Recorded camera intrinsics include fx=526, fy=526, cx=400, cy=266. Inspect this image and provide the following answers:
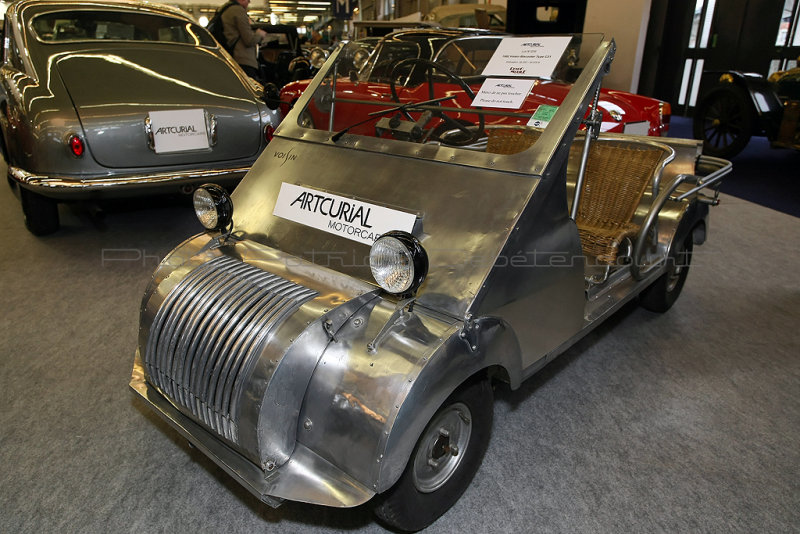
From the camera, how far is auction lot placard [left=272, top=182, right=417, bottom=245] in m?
1.80

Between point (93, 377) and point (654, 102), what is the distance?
191 inches

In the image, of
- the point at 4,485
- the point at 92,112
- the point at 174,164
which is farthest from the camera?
the point at 174,164

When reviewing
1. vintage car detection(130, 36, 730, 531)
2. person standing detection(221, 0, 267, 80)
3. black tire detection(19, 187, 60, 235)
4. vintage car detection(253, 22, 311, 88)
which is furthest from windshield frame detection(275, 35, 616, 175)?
vintage car detection(253, 22, 311, 88)

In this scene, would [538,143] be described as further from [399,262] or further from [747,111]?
[747,111]

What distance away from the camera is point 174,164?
Result: 3.81 metres

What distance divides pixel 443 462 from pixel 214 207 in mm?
1236

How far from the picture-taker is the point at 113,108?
362cm

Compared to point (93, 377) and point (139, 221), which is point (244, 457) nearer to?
point (93, 377)

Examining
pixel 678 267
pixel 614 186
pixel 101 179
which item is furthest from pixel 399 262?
pixel 101 179

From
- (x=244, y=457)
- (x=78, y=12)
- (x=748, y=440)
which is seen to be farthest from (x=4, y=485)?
(x=78, y=12)

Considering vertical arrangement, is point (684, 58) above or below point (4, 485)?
above

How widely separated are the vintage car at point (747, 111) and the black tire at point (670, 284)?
4217 millimetres

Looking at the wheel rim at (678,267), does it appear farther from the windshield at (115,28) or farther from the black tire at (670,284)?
the windshield at (115,28)

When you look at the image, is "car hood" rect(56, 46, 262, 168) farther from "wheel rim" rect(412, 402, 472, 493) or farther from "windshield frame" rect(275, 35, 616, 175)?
"wheel rim" rect(412, 402, 472, 493)
